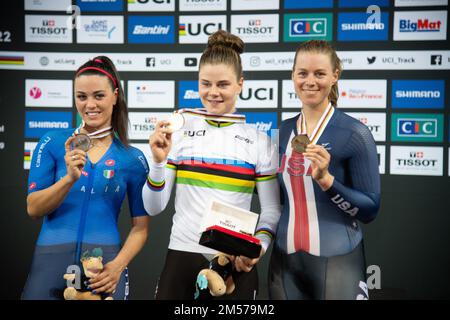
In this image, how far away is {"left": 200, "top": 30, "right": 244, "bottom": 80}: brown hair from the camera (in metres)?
1.90

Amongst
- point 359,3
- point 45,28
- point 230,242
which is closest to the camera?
point 230,242

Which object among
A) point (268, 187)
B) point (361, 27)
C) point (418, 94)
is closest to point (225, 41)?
point (268, 187)

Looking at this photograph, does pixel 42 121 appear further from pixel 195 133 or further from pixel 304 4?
pixel 304 4

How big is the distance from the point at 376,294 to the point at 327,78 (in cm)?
146

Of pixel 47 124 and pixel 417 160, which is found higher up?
pixel 47 124

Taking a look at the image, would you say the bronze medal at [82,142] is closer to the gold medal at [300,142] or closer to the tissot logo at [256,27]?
the gold medal at [300,142]

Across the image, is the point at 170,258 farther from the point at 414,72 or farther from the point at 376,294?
the point at 414,72

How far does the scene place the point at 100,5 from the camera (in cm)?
344

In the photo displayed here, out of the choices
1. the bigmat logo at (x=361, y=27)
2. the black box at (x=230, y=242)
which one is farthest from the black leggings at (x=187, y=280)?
the bigmat logo at (x=361, y=27)

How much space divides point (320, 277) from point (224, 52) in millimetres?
1006

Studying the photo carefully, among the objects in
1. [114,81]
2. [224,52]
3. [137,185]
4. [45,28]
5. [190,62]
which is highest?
[45,28]

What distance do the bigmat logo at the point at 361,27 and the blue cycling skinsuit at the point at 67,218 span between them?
233cm

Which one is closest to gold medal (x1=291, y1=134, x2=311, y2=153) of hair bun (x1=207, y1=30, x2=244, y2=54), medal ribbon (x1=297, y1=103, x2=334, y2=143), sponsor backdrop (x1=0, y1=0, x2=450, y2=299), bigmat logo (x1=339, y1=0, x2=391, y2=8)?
medal ribbon (x1=297, y1=103, x2=334, y2=143)

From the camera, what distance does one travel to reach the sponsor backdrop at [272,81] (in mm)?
3482
